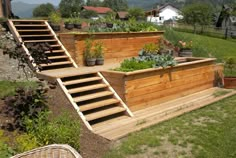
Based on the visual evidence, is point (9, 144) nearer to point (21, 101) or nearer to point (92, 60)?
point (21, 101)

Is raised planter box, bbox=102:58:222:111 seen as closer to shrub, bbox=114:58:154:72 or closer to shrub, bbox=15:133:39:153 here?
shrub, bbox=114:58:154:72

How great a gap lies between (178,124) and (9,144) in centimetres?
316

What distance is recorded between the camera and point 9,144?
4.45 m

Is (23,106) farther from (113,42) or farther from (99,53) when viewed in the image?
(113,42)

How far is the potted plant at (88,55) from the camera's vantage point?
338 inches

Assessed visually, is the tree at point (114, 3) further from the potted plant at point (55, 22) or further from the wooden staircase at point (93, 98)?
the wooden staircase at point (93, 98)

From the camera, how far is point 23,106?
16.6 feet

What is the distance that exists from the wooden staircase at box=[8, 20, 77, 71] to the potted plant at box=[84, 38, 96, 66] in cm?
42

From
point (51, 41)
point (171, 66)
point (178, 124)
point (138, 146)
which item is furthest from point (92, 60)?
point (138, 146)

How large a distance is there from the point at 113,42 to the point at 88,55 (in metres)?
1.14

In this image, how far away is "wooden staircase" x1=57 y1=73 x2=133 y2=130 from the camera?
19.8ft

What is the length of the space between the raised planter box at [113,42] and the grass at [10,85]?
92.8 inches

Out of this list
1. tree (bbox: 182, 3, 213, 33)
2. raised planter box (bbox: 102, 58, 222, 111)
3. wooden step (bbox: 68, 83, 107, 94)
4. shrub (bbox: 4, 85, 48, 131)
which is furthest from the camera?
tree (bbox: 182, 3, 213, 33)

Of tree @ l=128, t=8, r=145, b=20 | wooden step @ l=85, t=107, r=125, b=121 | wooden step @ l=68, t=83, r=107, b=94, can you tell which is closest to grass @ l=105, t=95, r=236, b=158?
wooden step @ l=85, t=107, r=125, b=121
